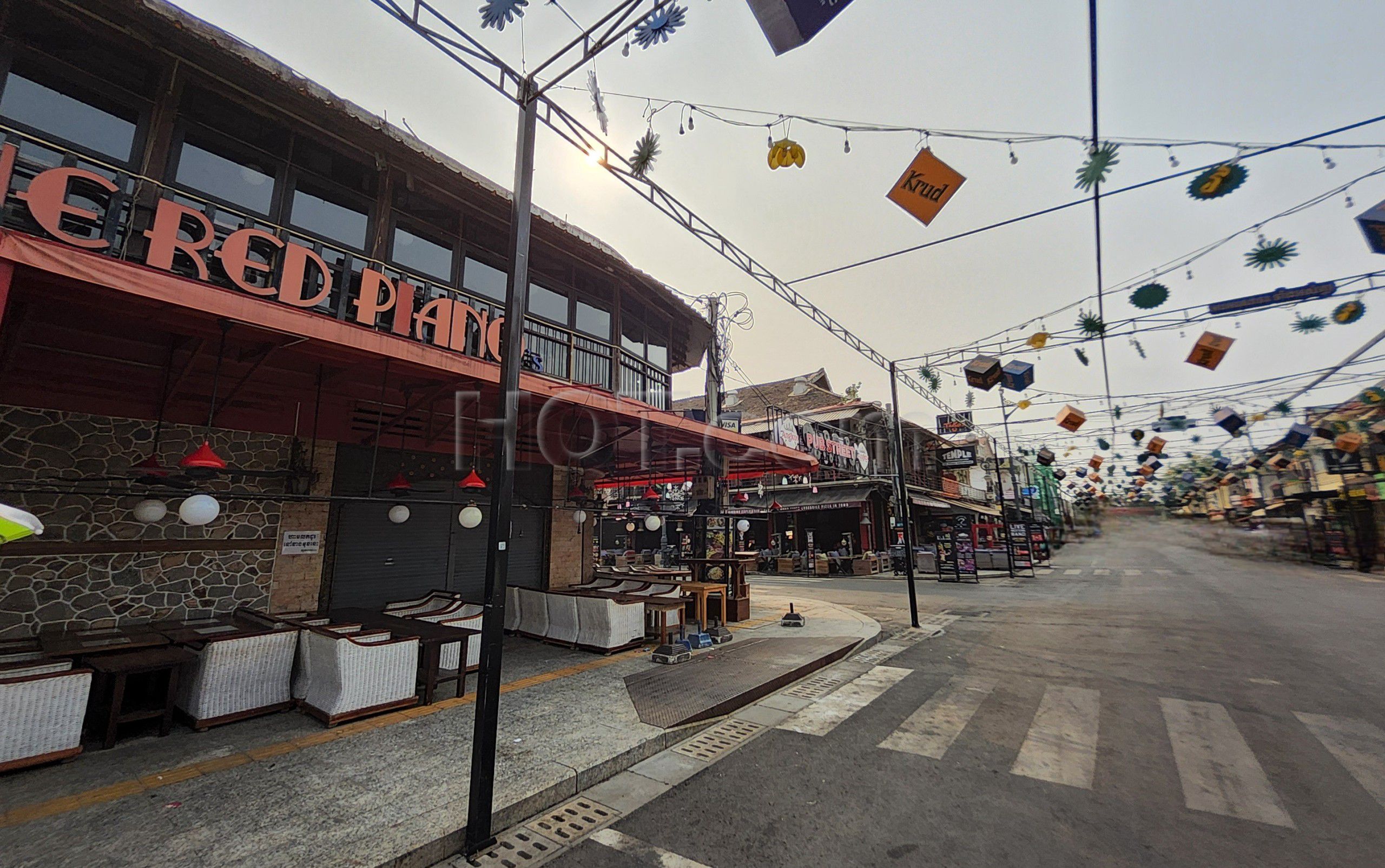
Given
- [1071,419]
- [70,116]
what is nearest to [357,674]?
[70,116]

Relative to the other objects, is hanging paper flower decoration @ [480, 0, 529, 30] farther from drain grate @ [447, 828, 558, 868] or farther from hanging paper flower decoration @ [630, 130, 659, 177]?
drain grate @ [447, 828, 558, 868]

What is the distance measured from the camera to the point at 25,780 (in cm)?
408

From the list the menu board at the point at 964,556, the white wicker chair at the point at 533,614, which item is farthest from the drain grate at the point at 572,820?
the menu board at the point at 964,556

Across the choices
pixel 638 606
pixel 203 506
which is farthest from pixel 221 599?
pixel 638 606

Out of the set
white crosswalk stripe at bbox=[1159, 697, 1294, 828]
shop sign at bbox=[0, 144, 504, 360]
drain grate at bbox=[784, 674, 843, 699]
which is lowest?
drain grate at bbox=[784, 674, 843, 699]

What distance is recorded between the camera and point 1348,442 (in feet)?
55.1

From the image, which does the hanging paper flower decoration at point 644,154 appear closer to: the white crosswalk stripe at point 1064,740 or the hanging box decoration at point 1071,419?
the white crosswalk stripe at point 1064,740

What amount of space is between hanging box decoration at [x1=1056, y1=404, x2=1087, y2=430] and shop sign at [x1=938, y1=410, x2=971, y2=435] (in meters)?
7.86

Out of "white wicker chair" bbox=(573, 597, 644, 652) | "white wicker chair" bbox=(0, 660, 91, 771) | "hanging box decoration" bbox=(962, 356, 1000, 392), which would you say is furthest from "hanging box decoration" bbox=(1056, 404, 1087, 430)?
"white wicker chair" bbox=(0, 660, 91, 771)

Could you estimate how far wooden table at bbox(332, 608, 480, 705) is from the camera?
5914mm

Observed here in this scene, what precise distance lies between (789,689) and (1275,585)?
21.1 meters

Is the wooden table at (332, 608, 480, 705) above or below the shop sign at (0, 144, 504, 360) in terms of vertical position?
below

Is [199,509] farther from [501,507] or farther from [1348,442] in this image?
[1348,442]

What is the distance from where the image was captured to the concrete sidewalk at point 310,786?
320cm
